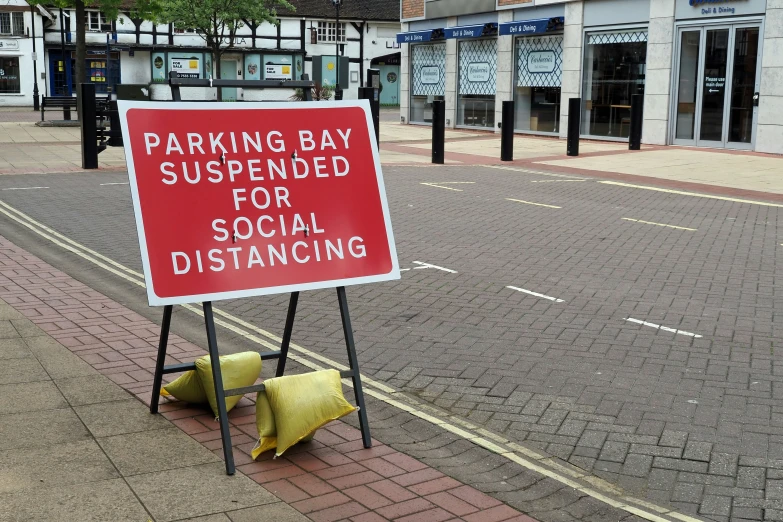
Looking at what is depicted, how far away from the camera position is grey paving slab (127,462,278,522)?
3.80 metres

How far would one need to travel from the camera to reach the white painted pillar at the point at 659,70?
2297 centimetres

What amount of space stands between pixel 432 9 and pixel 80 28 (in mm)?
12326

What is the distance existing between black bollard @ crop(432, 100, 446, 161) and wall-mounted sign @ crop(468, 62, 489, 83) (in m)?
11.7

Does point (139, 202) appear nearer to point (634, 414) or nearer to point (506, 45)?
point (634, 414)

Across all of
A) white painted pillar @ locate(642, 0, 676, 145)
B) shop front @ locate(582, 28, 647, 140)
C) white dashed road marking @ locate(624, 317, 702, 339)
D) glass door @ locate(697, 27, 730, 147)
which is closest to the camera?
white dashed road marking @ locate(624, 317, 702, 339)

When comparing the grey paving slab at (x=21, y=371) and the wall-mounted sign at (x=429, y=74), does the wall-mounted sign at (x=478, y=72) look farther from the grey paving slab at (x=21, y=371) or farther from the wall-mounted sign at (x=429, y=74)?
the grey paving slab at (x=21, y=371)

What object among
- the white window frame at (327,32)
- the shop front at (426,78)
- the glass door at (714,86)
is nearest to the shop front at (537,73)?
the shop front at (426,78)

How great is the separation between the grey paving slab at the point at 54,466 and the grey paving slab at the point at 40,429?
67 millimetres

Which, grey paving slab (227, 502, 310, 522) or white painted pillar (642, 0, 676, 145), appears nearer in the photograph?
grey paving slab (227, 502, 310, 522)

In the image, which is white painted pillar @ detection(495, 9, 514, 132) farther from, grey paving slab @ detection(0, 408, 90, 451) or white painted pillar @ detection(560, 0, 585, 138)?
grey paving slab @ detection(0, 408, 90, 451)

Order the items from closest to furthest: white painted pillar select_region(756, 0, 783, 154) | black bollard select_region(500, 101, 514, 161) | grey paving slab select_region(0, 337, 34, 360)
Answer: grey paving slab select_region(0, 337, 34, 360), black bollard select_region(500, 101, 514, 161), white painted pillar select_region(756, 0, 783, 154)

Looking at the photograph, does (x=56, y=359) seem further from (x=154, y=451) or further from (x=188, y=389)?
(x=154, y=451)

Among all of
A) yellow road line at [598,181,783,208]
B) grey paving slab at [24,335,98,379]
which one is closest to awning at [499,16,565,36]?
yellow road line at [598,181,783,208]

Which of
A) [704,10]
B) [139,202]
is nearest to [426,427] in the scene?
[139,202]
